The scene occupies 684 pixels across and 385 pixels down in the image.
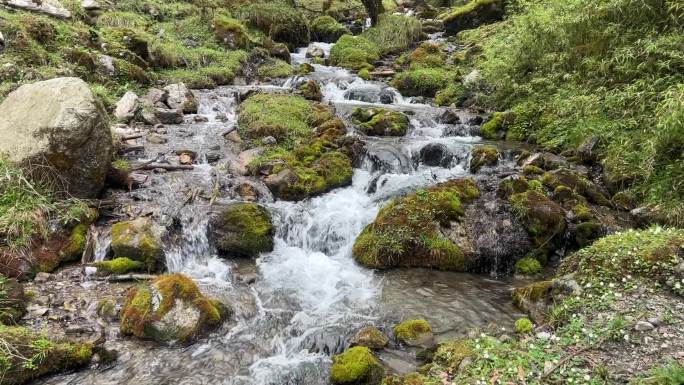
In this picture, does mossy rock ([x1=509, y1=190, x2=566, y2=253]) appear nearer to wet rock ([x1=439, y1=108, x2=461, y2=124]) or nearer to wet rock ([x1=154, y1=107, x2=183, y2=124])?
wet rock ([x1=439, y1=108, x2=461, y2=124])

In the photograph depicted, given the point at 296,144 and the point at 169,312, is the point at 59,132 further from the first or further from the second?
the point at 296,144

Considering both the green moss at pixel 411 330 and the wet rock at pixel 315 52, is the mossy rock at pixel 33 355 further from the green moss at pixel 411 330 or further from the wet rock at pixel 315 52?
the wet rock at pixel 315 52

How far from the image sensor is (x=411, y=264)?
26.9ft

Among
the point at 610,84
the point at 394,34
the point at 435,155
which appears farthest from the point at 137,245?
the point at 394,34

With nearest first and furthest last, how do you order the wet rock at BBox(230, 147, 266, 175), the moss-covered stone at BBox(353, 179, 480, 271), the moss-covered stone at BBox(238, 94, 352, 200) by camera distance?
the moss-covered stone at BBox(353, 179, 480, 271)
the moss-covered stone at BBox(238, 94, 352, 200)
the wet rock at BBox(230, 147, 266, 175)

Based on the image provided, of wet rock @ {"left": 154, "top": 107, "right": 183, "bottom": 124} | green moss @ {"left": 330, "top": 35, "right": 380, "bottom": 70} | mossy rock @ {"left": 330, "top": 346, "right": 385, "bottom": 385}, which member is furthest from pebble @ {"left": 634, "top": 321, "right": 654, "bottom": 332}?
green moss @ {"left": 330, "top": 35, "right": 380, "bottom": 70}

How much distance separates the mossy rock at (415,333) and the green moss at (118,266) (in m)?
4.42

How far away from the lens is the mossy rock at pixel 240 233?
826 cm

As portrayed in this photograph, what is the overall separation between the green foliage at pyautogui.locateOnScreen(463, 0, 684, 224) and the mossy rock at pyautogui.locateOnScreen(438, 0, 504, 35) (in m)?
11.4

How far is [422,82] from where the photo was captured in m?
17.9

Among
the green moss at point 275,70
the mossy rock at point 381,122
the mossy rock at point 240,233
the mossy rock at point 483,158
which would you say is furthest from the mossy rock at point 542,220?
the green moss at point 275,70

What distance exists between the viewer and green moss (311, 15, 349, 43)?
25547 mm

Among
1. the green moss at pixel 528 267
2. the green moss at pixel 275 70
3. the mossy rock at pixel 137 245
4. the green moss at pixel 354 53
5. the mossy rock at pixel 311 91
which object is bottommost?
the green moss at pixel 528 267

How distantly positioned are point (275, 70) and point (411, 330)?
15337 millimetres
